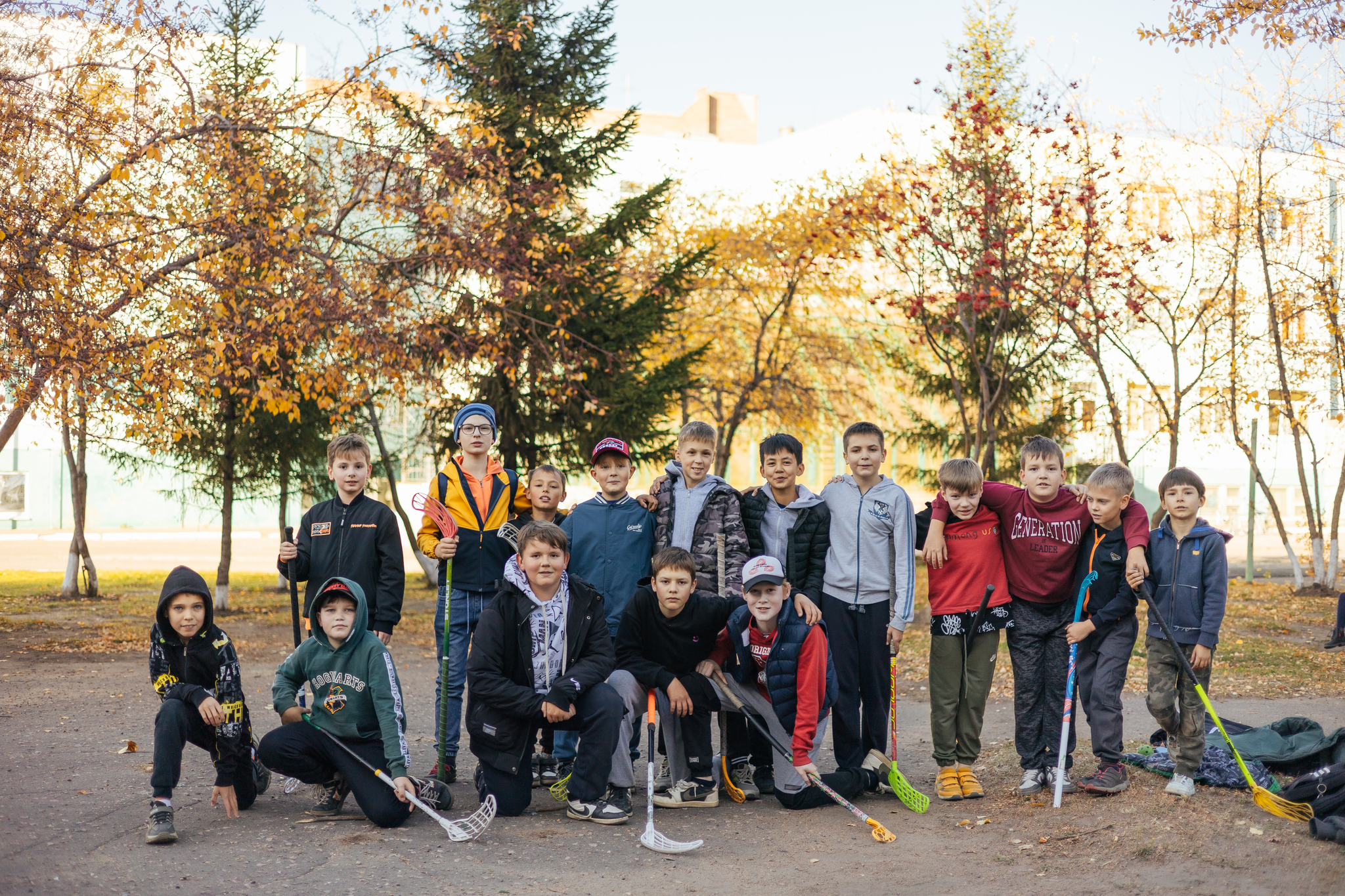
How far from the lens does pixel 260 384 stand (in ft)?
33.5

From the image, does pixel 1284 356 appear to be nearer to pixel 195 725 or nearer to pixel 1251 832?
pixel 1251 832

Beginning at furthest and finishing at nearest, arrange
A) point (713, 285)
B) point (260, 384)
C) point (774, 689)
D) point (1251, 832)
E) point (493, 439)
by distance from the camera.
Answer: point (713, 285), point (260, 384), point (493, 439), point (774, 689), point (1251, 832)

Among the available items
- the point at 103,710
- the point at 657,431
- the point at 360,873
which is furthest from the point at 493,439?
the point at 657,431

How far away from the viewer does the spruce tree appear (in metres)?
14.4

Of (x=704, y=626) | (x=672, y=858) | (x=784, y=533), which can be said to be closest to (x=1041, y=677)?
(x=784, y=533)

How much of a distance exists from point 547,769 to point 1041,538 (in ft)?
9.66

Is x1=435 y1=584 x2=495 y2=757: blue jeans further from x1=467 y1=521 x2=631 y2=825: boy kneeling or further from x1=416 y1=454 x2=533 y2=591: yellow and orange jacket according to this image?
x1=467 y1=521 x2=631 y2=825: boy kneeling

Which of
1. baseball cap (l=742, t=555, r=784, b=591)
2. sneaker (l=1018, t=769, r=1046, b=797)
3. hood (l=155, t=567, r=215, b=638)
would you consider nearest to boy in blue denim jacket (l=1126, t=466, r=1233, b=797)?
sneaker (l=1018, t=769, r=1046, b=797)

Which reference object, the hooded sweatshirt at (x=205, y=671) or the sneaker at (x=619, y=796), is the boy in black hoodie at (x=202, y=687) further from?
the sneaker at (x=619, y=796)

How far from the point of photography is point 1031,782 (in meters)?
5.64

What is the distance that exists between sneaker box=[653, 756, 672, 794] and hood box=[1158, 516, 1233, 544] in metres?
2.84

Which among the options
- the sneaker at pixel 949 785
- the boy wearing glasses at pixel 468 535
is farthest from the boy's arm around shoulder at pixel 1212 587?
the boy wearing glasses at pixel 468 535

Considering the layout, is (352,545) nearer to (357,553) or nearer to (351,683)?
(357,553)

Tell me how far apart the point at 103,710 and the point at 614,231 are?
9419 mm
